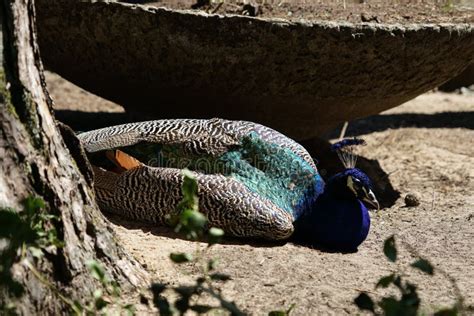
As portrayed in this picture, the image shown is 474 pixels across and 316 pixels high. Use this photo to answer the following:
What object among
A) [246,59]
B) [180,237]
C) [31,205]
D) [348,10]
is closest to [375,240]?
[180,237]

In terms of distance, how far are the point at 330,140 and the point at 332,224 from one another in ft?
7.72

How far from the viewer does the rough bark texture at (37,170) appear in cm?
289

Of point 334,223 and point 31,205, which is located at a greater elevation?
point 31,205

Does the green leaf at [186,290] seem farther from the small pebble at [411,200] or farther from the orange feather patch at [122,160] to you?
the small pebble at [411,200]

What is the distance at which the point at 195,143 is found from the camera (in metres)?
4.80

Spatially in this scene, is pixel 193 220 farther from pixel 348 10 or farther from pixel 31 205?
pixel 348 10

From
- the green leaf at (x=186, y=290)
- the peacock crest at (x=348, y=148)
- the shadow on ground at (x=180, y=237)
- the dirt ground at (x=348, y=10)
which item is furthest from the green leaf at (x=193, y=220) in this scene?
the dirt ground at (x=348, y=10)

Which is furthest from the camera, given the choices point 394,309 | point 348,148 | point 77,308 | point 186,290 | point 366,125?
point 366,125

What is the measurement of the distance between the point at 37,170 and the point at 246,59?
2479mm

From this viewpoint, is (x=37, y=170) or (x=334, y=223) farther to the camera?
(x=334, y=223)

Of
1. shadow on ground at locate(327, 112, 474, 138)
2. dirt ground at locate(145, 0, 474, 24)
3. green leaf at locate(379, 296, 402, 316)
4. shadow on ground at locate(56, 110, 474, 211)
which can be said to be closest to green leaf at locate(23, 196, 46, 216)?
green leaf at locate(379, 296, 402, 316)

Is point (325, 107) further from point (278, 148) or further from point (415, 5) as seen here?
point (415, 5)

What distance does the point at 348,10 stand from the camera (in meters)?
6.43

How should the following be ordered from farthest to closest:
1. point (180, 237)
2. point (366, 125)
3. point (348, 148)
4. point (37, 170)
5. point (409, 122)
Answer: point (409, 122) < point (366, 125) < point (348, 148) < point (180, 237) < point (37, 170)
